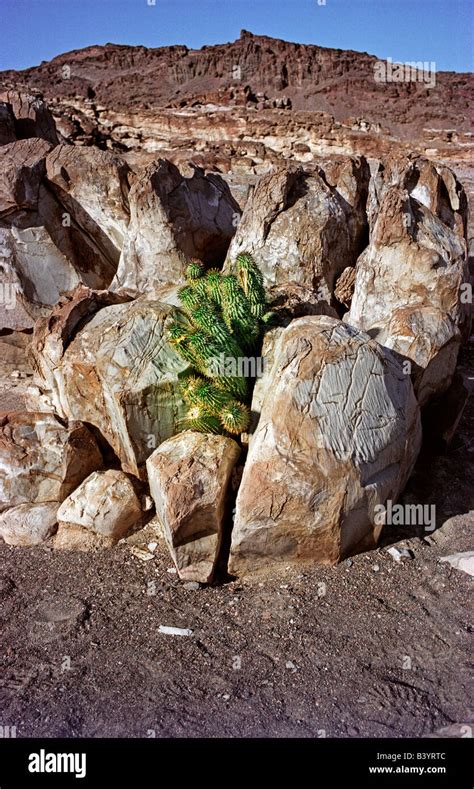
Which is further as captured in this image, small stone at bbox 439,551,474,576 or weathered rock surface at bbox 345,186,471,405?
weathered rock surface at bbox 345,186,471,405

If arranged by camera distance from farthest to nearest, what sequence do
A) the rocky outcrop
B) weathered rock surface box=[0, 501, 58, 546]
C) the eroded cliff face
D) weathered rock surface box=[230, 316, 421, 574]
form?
the rocky outcrop, the eroded cliff face, weathered rock surface box=[0, 501, 58, 546], weathered rock surface box=[230, 316, 421, 574]

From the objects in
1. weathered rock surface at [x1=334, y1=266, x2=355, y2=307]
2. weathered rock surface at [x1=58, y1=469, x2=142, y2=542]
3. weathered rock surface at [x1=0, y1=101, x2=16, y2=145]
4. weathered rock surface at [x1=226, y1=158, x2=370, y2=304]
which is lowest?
weathered rock surface at [x1=58, y1=469, x2=142, y2=542]

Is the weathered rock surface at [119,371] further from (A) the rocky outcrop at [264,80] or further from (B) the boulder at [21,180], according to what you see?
(A) the rocky outcrop at [264,80]

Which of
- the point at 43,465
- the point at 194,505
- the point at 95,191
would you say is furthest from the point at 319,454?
the point at 95,191

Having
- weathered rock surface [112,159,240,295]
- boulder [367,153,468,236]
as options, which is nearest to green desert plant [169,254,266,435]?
weathered rock surface [112,159,240,295]

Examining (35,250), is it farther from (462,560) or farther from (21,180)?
(462,560)

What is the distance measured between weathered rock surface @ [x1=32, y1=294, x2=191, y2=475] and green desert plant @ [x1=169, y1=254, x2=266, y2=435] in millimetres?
184

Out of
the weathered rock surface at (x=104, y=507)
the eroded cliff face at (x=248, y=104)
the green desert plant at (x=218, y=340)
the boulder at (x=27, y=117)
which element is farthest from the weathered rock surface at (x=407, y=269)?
the eroded cliff face at (x=248, y=104)

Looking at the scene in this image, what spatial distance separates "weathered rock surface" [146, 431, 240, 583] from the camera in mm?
4332

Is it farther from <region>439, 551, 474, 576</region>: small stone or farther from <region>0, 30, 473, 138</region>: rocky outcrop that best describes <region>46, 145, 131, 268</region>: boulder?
<region>0, 30, 473, 138</region>: rocky outcrop

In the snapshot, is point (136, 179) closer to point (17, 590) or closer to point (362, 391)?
point (362, 391)

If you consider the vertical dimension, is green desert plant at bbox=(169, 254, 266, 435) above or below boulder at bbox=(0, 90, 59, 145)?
below

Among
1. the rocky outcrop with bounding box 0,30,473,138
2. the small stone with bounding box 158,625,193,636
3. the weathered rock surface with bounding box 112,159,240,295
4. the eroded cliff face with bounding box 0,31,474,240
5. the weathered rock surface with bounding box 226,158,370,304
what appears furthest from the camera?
the rocky outcrop with bounding box 0,30,473,138

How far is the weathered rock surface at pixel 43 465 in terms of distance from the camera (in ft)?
17.0
